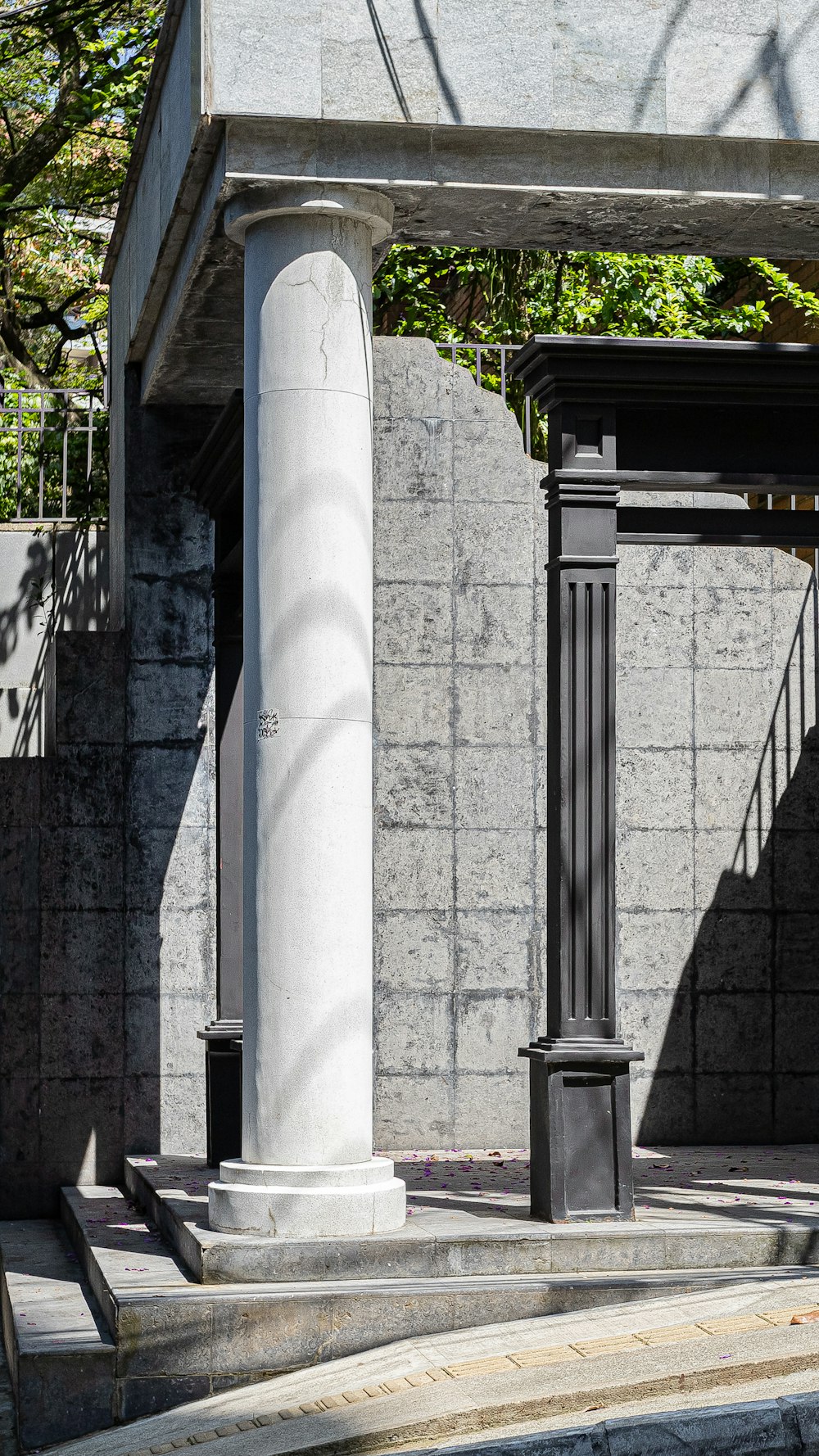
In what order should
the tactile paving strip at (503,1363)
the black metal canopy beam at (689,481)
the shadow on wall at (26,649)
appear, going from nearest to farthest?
1. the tactile paving strip at (503,1363)
2. the black metal canopy beam at (689,481)
3. the shadow on wall at (26,649)

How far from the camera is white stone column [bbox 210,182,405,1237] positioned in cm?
725

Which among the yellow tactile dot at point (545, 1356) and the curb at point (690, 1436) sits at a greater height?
the curb at point (690, 1436)

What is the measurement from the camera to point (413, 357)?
11055mm

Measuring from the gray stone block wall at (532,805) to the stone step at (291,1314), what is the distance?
12.4 feet

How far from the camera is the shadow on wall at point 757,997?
10977 millimetres

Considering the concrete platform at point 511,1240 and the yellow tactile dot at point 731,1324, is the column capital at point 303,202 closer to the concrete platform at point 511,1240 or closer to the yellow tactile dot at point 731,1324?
the concrete platform at point 511,1240

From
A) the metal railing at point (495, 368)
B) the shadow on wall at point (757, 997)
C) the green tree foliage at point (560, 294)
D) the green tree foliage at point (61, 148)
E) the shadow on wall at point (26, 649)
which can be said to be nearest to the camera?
the shadow on wall at point (757, 997)

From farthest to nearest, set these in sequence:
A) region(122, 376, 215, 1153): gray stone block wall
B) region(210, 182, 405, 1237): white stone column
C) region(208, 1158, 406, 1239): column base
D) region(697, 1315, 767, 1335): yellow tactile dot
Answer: region(122, 376, 215, 1153): gray stone block wall → region(210, 182, 405, 1237): white stone column → region(208, 1158, 406, 1239): column base → region(697, 1315, 767, 1335): yellow tactile dot

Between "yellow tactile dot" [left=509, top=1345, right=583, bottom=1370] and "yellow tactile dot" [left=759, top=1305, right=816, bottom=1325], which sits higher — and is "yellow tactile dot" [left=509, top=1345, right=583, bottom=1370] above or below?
below

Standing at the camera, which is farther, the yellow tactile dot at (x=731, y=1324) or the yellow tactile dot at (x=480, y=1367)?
the yellow tactile dot at (x=731, y=1324)

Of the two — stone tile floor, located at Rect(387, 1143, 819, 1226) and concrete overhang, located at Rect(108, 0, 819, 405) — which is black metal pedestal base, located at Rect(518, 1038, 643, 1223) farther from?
concrete overhang, located at Rect(108, 0, 819, 405)

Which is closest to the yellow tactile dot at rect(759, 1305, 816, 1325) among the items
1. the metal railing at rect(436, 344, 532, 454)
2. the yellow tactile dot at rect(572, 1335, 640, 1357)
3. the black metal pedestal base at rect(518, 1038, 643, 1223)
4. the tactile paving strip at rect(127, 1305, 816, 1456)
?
the tactile paving strip at rect(127, 1305, 816, 1456)

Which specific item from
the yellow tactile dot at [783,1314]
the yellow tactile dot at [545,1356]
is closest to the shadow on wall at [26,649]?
the yellow tactile dot at [545,1356]

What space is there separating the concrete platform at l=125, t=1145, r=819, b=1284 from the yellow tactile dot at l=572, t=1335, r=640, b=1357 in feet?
2.82
